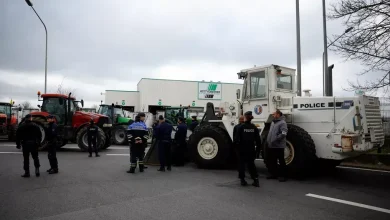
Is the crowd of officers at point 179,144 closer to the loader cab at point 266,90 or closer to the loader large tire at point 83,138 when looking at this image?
the loader cab at point 266,90

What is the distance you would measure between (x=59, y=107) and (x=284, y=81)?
34.7 ft

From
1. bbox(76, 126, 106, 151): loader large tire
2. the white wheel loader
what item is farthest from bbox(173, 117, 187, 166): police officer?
bbox(76, 126, 106, 151): loader large tire

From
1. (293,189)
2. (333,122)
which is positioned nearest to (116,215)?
(293,189)

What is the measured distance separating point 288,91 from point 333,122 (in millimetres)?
1826

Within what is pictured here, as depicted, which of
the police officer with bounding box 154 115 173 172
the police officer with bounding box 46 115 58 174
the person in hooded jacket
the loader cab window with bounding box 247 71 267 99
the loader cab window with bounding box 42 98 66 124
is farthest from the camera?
the loader cab window with bounding box 42 98 66 124

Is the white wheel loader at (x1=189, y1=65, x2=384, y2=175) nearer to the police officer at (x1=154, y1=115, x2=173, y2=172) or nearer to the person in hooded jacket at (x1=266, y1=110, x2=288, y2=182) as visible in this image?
the person in hooded jacket at (x1=266, y1=110, x2=288, y2=182)

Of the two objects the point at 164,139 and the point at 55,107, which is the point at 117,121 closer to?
the point at 55,107

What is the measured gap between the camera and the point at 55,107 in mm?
14539

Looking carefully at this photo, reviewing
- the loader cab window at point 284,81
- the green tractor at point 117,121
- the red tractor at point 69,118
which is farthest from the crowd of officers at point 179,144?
the green tractor at point 117,121

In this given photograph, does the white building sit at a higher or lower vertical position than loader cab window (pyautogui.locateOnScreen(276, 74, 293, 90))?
higher

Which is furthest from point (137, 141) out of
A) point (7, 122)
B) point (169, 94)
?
point (169, 94)

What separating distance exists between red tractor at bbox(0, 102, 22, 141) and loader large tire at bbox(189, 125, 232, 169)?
1289 centimetres

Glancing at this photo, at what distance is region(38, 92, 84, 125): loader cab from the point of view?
14430 mm

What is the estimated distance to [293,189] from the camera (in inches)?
265
